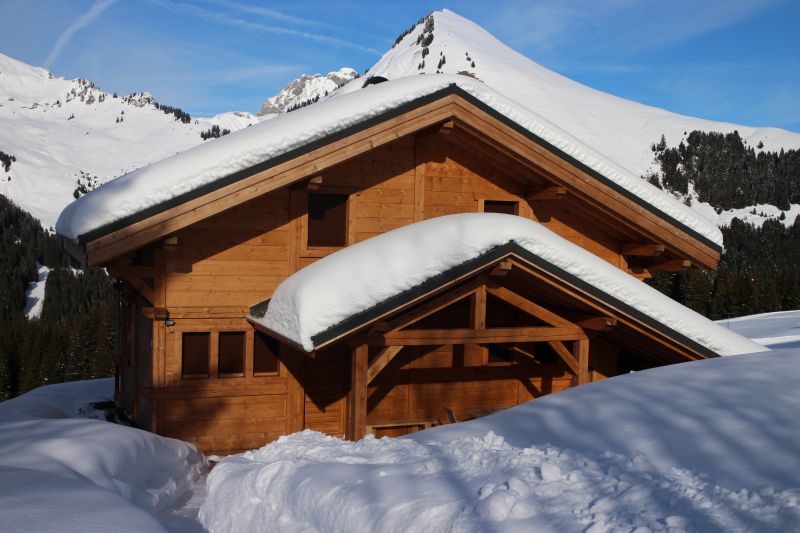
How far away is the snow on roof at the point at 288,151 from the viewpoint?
8602 millimetres

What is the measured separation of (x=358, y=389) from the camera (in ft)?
28.6

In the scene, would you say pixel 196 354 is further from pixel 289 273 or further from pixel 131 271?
pixel 289 273

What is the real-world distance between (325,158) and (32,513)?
663cm

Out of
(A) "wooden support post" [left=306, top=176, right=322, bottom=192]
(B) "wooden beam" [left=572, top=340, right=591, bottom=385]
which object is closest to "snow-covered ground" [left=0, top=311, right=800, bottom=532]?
(B) "wooden beam" [left=572, top=340, right=591, bottom=385]

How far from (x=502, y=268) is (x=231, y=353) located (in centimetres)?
440

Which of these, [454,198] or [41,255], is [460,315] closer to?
[454,198]

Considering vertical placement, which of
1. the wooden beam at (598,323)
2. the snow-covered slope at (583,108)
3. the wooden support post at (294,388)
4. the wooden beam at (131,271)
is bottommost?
the wooden support post at (294,388)

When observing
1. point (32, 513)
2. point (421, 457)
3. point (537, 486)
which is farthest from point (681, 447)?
point (32, 513)

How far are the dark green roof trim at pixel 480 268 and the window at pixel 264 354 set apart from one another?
2.03ft

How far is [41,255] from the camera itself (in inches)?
5256

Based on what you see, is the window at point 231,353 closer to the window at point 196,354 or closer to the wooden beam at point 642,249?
the window at point 196,354

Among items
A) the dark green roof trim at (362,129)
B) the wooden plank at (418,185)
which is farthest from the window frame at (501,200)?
the dark green roof trim at (362,129)

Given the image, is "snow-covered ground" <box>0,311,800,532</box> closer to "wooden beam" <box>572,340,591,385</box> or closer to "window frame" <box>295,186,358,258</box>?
"wooden beam" <box>572,340,591,385</box>

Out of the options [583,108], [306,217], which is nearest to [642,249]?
[306,217]
